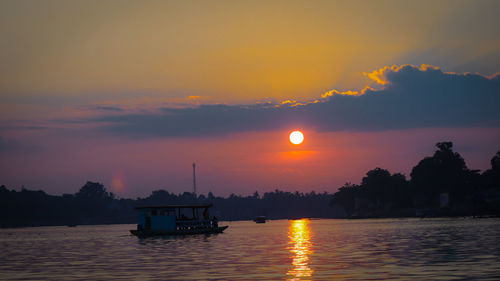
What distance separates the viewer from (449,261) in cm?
4900

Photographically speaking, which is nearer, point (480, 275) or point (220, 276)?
point (480, 275)

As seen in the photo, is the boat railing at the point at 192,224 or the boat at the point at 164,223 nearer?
the boat at the point at 164,223

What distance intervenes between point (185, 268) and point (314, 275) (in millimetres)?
11298

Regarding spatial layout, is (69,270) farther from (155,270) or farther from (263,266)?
(263,266)

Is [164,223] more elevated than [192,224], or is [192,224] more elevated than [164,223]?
[164,223]

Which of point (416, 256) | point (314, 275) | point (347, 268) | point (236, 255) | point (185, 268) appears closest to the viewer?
point (314, 275)

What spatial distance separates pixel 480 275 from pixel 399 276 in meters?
4.49

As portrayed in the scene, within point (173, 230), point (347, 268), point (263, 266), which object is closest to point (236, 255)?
point (263, 266)

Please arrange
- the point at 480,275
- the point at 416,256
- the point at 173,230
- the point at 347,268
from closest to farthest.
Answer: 1. the point at 480,275
2. the point at 347,268
3. the point at 416,256
4. the point at 173,230

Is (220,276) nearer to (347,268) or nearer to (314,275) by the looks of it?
(314,275)

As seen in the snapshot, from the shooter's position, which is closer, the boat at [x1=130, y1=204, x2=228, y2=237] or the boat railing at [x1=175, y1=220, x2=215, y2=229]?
the boat at [x1=130, y1=204, x2=228, y2=237]

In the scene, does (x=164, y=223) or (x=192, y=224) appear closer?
(x=164, y=223)

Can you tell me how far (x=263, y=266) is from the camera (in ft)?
164

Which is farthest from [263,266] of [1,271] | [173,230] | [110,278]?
[173,230]
